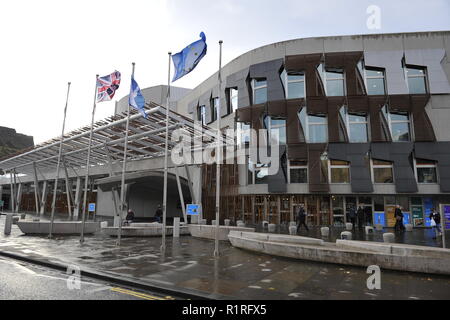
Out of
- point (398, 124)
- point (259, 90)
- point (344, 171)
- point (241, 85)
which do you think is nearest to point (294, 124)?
point (259, 90)

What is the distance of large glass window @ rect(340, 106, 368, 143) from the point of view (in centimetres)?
2706

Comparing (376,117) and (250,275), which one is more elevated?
(376,117)

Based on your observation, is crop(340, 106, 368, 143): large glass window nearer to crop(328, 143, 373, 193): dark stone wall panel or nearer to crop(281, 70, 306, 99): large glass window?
crop(328, 143, 373, 193): dark stone wall panel

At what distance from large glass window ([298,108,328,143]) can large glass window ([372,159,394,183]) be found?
510 centimetres

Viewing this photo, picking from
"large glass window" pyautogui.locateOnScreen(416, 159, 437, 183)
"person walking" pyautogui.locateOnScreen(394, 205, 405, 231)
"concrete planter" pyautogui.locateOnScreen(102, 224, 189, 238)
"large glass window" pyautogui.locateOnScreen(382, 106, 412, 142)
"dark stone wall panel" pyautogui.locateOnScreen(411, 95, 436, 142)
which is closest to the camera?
"concrete planter" pyautogui.locateOnScreen(102, 224, 189, 238)

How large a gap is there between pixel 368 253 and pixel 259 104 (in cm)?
2138

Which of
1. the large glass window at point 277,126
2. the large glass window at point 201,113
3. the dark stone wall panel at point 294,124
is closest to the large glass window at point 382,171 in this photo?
the dark stone wall panel at point 294,124

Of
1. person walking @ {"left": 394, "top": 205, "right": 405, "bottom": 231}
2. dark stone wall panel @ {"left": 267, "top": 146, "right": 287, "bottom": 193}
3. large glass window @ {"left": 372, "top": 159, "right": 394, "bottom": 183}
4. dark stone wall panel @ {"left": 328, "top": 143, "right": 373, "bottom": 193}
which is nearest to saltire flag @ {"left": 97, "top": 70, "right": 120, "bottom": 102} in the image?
dark stone wall panel @ {"left": 267, "top": 146, "right": 287, "bottom": 193}

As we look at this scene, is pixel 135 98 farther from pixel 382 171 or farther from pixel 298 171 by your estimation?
pixel 382 171

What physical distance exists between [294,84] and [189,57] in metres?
17.8

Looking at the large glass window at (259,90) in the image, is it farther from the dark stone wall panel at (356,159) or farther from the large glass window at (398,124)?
the large glass window at (398,124)

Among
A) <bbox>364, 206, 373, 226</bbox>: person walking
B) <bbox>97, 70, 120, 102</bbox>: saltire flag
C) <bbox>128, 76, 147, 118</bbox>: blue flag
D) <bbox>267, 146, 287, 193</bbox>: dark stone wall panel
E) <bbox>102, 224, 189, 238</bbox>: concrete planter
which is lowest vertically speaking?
<bbox>102, 224, 189, 238</bbox>: concrete planter

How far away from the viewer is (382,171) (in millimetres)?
26422
